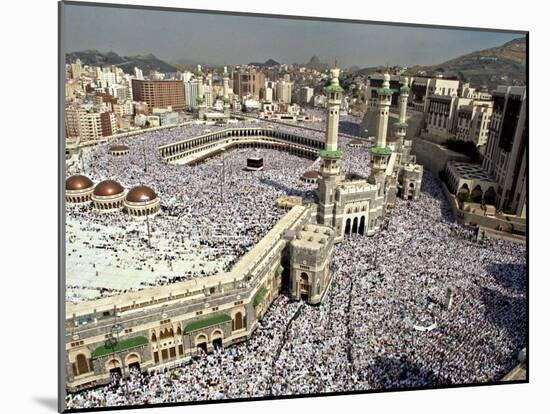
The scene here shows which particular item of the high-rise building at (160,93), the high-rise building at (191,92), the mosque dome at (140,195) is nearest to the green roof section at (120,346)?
the mosque dome at (140,195)

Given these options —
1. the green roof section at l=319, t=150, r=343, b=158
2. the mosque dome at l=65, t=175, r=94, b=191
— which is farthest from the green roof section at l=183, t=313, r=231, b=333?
the mosque dome at l=65, t=175, r=94, b=191

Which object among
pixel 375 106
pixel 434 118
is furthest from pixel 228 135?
pixel 434 118

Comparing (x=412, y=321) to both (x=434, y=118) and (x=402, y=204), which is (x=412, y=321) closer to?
(x=402, y=204)

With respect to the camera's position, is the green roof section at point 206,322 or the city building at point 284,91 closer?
the green roof section at point 206,322

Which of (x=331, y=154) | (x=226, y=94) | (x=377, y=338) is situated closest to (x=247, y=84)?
(x=226, y=94)

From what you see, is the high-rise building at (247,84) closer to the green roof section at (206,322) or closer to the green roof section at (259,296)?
the green roof section at (259,296)

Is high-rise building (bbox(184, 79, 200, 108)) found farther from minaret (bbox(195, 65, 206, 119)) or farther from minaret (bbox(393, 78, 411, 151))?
minaret (bbox(393, 78, 411, 151))
